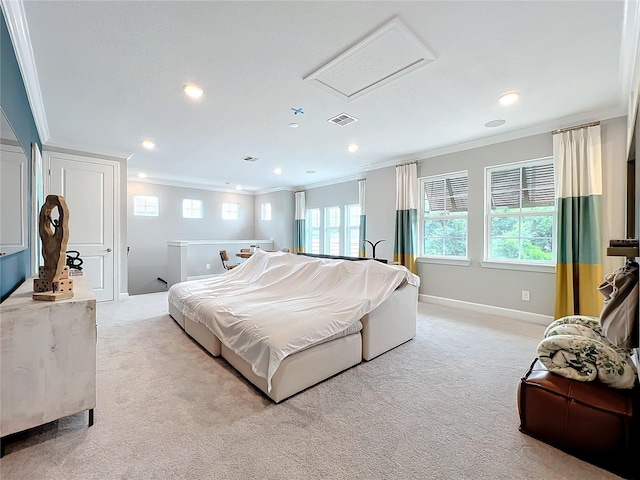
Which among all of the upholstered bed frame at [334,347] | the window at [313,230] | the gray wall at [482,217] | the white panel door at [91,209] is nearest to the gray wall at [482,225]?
the gray wall at [482,217]

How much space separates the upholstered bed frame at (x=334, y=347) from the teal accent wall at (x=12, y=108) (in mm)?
1443

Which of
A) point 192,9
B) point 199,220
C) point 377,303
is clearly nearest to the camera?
point 192,9

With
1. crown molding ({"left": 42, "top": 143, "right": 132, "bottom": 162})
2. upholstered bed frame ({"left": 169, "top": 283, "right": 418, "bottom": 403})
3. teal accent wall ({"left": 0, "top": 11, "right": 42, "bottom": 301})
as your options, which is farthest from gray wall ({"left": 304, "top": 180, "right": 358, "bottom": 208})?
teal accent wall ({"left": 0, "top": 11, "right": 42, "bottom": 301})

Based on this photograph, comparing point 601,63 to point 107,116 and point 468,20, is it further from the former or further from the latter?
point 107,116

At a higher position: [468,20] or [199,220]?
[468,20]

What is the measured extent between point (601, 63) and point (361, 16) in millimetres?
2113

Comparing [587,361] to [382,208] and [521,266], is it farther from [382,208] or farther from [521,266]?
[382,208]

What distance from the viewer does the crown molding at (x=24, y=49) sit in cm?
177

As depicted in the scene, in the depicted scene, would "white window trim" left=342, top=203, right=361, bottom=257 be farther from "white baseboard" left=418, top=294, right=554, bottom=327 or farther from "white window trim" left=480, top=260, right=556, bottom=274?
"white window trim" left=480, top=260, right=556, bottom=274

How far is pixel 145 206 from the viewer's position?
7.31 metres

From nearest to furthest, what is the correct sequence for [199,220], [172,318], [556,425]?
[556,425]
[172,318]
[199,220]

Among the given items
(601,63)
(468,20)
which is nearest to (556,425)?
(468,20)

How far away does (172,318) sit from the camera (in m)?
3.93

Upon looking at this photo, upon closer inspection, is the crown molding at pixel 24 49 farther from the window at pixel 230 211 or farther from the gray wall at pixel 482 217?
the window at pixel 230 211
